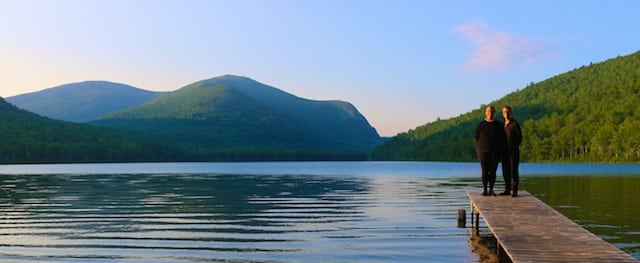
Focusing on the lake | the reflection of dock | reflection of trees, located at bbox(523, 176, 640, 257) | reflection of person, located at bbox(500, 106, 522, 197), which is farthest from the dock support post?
reflection of trees, located at bbox(523, 176, 640, 257)

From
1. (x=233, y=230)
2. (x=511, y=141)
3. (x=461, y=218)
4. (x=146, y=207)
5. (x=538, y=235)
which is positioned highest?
(x=511, y=141)

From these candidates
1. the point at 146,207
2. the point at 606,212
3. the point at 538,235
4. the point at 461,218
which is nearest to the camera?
the point at 538,235

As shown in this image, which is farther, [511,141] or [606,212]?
[606,212]

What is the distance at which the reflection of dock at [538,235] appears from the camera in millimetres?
17266

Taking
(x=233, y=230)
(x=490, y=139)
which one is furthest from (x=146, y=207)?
(x=490, y=139)

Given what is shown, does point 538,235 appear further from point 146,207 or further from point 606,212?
point 146,207

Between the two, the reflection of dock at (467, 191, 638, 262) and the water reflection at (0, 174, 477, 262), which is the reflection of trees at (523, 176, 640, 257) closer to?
the reflection of dock at (467, 191, 638, 262)

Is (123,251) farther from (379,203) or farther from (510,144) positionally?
(379,203)

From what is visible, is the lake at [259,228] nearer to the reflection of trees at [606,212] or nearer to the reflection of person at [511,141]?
the reflection of trees at [606,212]

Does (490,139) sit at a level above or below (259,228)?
above

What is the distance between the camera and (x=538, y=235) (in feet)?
67.1

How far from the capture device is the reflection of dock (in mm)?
17266

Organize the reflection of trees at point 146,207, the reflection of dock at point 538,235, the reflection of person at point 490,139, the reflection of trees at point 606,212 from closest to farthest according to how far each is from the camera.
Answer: the reflection of dock at point 538,235 < the reflection of trees at point 606,212 < the reflection of person at point 490,139 < the reflection of trees at point 146,207

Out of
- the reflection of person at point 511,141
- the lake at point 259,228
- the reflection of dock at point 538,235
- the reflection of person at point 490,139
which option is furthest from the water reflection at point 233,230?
the reflection of person at point 511,141
